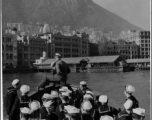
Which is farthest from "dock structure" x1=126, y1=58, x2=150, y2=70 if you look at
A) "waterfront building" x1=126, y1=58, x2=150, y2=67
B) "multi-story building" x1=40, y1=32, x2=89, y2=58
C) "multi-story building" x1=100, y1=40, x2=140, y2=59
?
"multi-story building" x1=40, y1=32, x2=89, y2=58

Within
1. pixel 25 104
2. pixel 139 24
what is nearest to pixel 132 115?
pixel 25 104

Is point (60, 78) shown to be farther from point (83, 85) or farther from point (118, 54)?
point (118, 54)

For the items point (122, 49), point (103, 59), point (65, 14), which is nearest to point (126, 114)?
point (65, 14)

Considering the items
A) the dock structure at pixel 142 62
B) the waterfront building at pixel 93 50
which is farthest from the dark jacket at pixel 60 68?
the dock structure at pixel 142 62

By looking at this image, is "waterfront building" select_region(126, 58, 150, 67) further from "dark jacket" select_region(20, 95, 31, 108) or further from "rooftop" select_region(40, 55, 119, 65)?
"dark jacket" select_region(20, 95, 31, 108)

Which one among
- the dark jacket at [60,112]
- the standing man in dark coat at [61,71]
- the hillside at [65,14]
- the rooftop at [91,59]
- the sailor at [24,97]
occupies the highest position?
the hillside at [65,14]

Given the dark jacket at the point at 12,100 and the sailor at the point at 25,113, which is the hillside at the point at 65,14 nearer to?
→ the dark jacket at the point at 12,100
